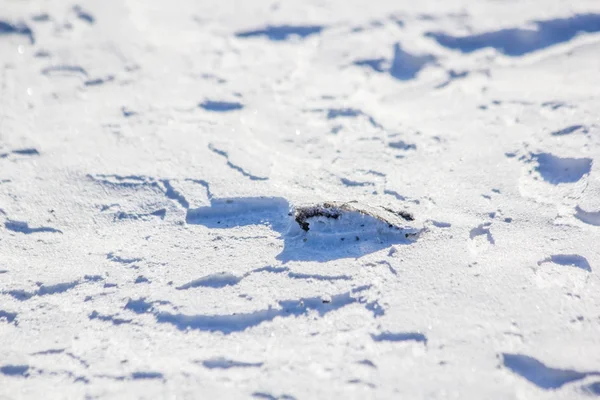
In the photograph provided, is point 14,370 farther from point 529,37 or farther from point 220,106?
point 529,37

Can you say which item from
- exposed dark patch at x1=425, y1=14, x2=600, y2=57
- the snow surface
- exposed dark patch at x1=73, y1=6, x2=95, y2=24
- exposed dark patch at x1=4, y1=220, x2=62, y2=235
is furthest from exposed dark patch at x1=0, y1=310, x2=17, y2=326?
exposed dark patch at x1=425, y1=14, x2=600, y2=57

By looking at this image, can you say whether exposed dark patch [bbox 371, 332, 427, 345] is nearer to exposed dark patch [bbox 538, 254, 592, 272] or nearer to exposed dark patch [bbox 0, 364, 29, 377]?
exposed dark patch [bbox 538, 254, 592, 272]

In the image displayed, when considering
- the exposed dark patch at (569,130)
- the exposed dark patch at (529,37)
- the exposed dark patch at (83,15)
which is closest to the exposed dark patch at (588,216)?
the exposed dark patch at (569,130)

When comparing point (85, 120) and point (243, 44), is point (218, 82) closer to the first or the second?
point (243, 44)

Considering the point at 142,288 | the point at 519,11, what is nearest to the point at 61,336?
the point at 142,288

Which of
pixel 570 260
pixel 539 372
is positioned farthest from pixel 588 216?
pixel 539 372

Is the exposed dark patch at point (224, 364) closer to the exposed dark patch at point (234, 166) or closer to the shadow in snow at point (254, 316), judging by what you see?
the shadow in snow at point (254, 316)
